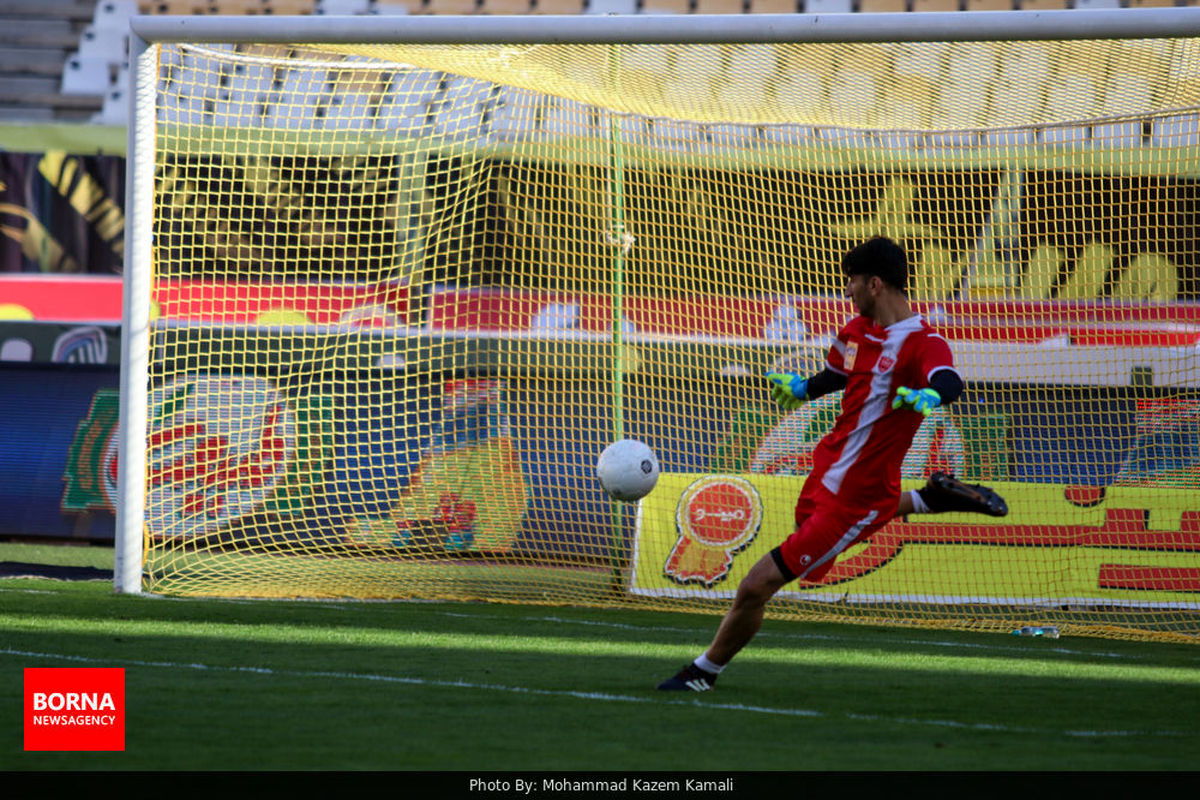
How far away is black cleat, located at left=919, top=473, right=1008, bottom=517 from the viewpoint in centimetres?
543

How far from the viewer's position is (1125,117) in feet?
28.3

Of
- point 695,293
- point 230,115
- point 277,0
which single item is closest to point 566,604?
point 695,293

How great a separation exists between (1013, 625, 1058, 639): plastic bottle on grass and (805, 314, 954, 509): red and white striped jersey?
10.1ft

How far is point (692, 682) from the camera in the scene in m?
5.28

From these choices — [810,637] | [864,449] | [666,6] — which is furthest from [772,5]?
[864,449]

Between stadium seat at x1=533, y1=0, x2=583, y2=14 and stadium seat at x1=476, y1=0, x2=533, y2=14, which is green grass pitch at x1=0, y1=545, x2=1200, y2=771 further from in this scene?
stadium seat at x1=476, y1=0, x2=533, y2=14

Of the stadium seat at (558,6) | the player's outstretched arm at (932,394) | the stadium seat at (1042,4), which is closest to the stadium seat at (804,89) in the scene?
the player's outstretched arm at (932,394)

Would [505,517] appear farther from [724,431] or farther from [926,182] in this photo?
[926,182]

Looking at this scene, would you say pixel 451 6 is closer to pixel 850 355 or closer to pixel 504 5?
pixel 504 5

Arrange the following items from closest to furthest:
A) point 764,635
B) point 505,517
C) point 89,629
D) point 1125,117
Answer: point 89,629, point 764,635, point 1125,117, point 505,517

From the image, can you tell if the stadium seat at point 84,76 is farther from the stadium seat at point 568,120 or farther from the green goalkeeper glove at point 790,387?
the green goalkeeper glove at point 790,387

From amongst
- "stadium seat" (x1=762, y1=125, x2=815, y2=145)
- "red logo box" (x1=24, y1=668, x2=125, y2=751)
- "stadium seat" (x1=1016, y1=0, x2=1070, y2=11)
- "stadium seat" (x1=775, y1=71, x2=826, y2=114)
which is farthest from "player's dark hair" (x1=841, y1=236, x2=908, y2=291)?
"stadium seat" (x1=1016, y1=0, x2=1070, y2=11)

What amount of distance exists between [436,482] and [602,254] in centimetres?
218

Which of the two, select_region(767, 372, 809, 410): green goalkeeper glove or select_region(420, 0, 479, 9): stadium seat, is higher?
select_region(420, 0, 479, 9): stadium seat
